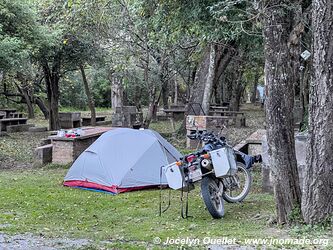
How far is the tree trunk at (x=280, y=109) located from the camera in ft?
16.2

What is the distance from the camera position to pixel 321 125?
15.2 ft

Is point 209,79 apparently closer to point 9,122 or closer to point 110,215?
point 110,215

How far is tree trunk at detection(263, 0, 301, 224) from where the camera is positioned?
4938 mm

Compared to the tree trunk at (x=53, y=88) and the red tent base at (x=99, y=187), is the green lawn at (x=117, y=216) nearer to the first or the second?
the red tent base at (x=99, y=187)

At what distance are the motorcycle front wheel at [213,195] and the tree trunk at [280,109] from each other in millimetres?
953

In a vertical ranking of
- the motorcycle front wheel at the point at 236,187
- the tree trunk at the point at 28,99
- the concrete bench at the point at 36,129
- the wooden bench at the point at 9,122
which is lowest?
the motorcycle front wheel at the point at 236,187

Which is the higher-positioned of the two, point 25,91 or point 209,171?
point 25,91

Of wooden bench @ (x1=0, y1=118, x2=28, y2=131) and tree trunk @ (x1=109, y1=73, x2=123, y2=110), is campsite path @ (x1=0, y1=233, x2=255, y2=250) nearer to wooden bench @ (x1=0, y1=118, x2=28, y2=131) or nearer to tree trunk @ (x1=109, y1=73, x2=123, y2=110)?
wooden bench @ (x1=0, y1=118, x2=28, y2=131)

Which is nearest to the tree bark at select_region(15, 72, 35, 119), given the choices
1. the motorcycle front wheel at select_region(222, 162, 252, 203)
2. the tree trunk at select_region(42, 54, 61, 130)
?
the tree trunk at select_region(42, 54, 61, 130)

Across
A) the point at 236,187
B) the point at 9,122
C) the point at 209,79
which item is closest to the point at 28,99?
the point at 9,122

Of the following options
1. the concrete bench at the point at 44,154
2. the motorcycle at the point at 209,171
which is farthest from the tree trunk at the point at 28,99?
the motorcycle at the point at 209,171

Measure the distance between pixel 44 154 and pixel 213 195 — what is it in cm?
595

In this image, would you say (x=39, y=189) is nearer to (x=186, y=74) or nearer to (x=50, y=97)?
(x=50, y=97)

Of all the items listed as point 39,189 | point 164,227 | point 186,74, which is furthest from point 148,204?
point 186,74
